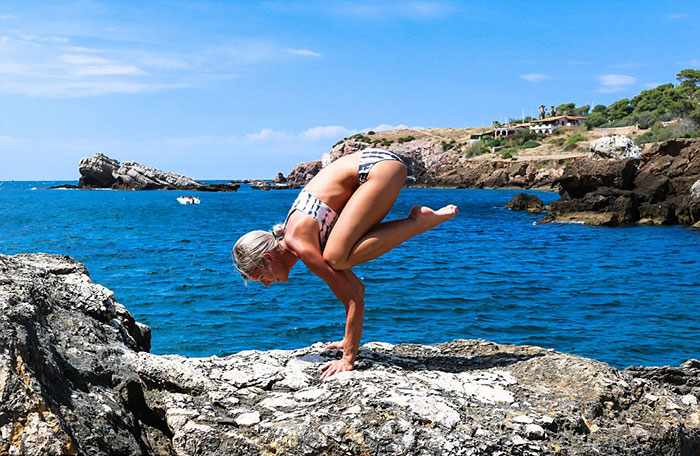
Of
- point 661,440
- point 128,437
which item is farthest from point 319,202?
point 661,440

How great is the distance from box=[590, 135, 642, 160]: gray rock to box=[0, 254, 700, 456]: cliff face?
45.6 metres

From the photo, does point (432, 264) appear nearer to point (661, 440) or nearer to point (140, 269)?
point (140, 269)

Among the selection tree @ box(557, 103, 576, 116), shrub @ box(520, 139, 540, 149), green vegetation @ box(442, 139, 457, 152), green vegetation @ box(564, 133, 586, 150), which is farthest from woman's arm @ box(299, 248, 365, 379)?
tree @ box(557, 103, 576, 116)

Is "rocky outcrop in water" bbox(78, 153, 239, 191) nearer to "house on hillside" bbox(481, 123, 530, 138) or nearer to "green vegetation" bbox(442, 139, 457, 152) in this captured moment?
"green vegetation" bbox(442, 139, 457, 152)

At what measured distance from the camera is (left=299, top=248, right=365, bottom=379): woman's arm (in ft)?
14.9

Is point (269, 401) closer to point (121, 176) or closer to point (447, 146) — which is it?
point (121, 176)

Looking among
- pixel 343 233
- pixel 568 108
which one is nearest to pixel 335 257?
pixel 343 233

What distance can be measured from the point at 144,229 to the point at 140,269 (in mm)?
18510

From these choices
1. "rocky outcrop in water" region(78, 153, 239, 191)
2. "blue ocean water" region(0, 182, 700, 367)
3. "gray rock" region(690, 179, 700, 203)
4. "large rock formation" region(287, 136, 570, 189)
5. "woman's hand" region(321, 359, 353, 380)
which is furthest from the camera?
"rocky outcrop in water" region(78, 153, 239, 191)

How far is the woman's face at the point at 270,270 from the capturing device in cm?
459

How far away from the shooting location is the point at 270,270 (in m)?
4.63

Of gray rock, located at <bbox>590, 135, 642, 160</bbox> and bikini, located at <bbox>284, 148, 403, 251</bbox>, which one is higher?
gray rock, located at <bbox>590, 135, 642, 160</bbox>

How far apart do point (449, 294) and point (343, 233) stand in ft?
42.3

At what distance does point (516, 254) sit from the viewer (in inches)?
1061
